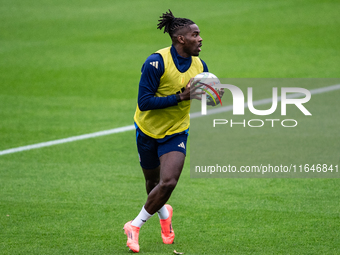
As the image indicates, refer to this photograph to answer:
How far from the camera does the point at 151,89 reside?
598 centimetres

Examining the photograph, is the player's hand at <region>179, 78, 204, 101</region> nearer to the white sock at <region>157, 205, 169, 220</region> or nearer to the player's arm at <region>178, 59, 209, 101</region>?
the player's arm at <region>178, 59, 209, 101</region>

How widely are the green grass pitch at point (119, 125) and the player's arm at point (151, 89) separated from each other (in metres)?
1.61

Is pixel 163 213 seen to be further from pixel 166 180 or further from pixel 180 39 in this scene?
pixel 180 39

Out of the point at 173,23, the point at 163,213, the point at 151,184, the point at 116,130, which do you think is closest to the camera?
the point at 173,23

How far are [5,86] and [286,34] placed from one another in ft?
35.7

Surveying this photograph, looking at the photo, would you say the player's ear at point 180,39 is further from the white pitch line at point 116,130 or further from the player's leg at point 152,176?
the white pitch line at point 116,130

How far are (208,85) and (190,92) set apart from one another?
0.31 m

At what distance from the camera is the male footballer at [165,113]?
A: 5945mm

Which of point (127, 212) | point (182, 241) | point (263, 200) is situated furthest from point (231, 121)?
point (182, 241)

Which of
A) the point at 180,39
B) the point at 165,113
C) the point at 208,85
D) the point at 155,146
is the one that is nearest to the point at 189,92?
the point at 208,85

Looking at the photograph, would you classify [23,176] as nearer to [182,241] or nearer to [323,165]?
[182,241]

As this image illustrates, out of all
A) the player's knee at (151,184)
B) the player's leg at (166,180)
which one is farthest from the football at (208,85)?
the player's knee at (151,184)

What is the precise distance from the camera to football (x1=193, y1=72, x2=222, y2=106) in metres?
6.11

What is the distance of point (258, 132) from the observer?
448 inches
